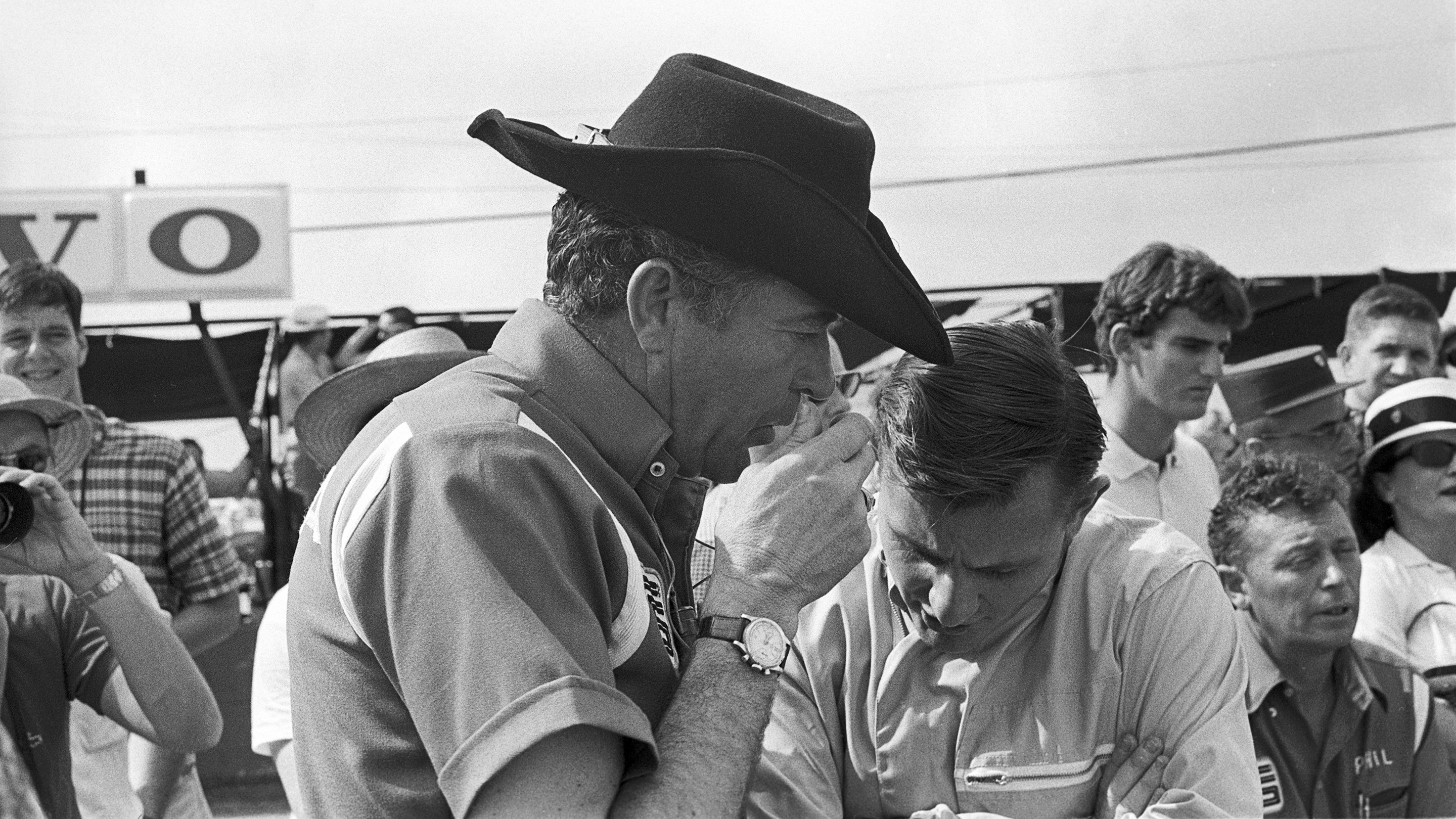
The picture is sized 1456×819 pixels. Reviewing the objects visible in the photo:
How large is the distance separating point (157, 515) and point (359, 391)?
903mm

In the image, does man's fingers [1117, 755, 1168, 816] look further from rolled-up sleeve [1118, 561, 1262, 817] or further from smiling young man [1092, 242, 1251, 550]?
smiling young man [1092, 242, 1251, 550]

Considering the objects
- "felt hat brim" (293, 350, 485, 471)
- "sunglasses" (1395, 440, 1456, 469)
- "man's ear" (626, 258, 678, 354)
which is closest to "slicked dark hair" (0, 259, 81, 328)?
"felt hat brim" (293, 350, 485, 471)

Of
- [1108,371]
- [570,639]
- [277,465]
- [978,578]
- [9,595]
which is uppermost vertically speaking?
[570,639]

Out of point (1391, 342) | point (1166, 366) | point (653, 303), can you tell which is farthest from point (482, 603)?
point (1391, 342)

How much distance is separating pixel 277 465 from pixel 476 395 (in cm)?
450

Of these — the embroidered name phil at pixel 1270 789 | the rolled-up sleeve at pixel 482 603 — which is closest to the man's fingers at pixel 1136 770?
the rolled-up sleeve at pixel 482 603

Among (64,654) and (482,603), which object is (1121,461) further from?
(482,603)

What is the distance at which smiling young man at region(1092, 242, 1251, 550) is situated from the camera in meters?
3.62

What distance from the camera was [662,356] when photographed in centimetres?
132

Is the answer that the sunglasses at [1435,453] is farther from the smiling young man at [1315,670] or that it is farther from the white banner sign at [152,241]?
the white banner sign at [152,241]

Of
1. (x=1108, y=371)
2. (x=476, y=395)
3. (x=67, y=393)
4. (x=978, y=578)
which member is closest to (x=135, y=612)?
(x=67, y=393)

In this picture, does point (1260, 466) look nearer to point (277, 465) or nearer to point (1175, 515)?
point (1175, 515)

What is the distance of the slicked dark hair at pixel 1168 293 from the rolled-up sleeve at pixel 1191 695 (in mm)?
1945

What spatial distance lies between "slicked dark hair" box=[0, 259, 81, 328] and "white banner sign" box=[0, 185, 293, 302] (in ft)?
5.70
